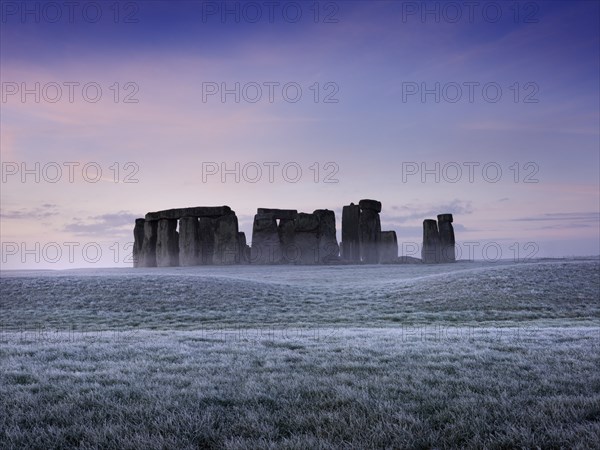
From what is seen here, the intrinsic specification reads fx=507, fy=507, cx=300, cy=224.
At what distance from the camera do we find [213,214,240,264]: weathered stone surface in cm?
4303

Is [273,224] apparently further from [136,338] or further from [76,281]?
[136,338]

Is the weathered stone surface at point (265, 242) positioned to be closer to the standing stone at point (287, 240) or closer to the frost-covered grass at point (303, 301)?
the standing stone at point (287, 240)

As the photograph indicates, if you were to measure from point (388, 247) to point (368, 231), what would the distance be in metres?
3.38

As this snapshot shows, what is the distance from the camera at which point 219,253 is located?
1700 inches

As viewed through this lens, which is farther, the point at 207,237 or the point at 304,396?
the point at 207,237

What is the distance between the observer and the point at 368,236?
152 ft

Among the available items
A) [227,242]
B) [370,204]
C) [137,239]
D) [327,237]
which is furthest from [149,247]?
[370,204]

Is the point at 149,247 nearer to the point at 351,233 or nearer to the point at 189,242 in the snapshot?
the point at 189,242

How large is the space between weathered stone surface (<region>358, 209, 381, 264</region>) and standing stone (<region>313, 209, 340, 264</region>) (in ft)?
7.85

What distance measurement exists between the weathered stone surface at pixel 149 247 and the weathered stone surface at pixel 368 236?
18.8 m

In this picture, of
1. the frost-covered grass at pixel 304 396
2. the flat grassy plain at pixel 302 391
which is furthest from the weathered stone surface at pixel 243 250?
the frost-covered grass at pixel 304 396

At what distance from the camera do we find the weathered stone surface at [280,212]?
4503 cm

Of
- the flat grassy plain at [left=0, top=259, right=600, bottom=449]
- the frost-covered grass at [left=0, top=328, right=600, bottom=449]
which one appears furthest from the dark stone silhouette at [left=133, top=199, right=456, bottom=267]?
the frost-covered grass at [left=0, top=328, right=600, bottom=449]

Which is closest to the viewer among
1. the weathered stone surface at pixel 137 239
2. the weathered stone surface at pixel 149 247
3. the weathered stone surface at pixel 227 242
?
the weathered stone surface at pixel 227 242
